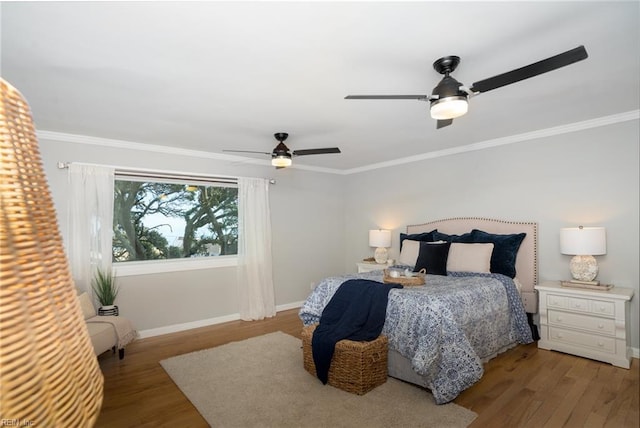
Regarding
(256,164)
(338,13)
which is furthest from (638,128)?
(256,164)

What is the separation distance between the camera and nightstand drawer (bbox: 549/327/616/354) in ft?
11.4

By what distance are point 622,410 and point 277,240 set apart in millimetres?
4568

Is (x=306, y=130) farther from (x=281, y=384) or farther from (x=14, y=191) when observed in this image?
(x=14, y=191)

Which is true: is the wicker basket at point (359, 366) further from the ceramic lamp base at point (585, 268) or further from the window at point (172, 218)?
the window at point (172, 218)

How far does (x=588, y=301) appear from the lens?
11.8 feet

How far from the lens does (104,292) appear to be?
4.12m

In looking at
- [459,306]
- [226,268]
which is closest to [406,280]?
[459,306]

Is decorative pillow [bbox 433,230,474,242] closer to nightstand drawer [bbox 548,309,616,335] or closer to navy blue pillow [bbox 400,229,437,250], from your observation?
navy blue pillow [bbox 400,229,437,250]

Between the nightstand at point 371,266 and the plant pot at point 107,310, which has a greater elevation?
the nightstand at point 371,266

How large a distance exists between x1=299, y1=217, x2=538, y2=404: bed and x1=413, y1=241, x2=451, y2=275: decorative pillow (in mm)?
26

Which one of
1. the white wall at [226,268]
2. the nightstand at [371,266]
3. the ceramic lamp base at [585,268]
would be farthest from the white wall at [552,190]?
the white wall at [226,268]

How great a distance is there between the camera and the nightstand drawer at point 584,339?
347 cm

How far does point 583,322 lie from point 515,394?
4.53 feet

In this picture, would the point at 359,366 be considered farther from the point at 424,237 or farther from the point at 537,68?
the point at 424,237
